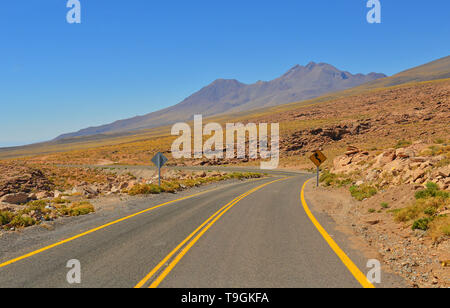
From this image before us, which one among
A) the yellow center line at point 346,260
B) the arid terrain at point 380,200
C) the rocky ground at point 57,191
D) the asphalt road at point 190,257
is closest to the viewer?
the yellow center line at point 346,260

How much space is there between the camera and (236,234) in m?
8.55

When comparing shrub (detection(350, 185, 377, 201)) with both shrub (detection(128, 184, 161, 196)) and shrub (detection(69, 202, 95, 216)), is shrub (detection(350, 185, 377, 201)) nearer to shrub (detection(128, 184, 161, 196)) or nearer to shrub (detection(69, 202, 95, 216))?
shrub (detection(69, 202, 95, 216))

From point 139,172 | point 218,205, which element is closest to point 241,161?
point 139,172

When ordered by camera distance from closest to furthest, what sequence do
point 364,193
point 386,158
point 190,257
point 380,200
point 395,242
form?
point 190,257 < point 395,242 < point 380,200 < point 364,193 < point 386,158

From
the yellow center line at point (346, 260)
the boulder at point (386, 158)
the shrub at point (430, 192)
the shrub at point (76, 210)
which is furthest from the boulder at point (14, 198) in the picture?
the boulder at point (386, 158)

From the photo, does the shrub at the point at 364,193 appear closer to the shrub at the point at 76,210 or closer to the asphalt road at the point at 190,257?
the asphalt road at the point at 190,257

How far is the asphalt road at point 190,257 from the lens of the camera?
5.14 meters

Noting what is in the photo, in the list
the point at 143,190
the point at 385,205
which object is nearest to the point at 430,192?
the point at 385,205

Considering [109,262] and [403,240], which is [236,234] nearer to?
[109,262]

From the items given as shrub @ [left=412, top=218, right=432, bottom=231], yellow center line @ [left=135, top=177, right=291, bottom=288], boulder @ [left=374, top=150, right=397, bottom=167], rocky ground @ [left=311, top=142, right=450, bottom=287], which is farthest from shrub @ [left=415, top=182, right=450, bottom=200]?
boulder @ [left=374, top=150, right=397, bottom=167]

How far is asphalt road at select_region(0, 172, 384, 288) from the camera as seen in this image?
5137 mm

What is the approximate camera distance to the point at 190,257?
6.44 meters

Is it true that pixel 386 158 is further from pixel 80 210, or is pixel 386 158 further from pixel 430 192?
pixel 80 210

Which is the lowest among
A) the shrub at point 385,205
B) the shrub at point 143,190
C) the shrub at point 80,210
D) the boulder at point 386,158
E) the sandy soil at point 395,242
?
the shrub at point 143,190
